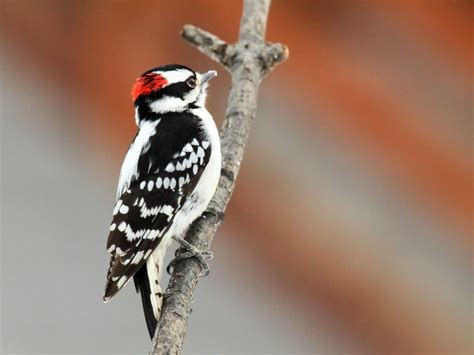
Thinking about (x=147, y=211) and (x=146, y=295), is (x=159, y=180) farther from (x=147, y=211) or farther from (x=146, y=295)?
(x=146, y=295)

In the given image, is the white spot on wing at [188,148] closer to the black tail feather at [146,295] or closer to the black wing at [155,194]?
the black wing at [155,194]

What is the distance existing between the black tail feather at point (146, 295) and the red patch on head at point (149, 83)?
0.59 m

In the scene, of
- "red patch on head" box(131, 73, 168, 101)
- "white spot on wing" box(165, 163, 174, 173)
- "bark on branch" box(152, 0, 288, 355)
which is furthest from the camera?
"red patch on head" box(131, 73, 168, 101)

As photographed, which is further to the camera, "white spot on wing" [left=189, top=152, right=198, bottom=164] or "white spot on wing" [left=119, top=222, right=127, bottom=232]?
"white spot on wing" [left=189, top=152, right=198, bottom=164]

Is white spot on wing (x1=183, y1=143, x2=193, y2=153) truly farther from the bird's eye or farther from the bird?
the bird's eye

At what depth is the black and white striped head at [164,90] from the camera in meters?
2.50

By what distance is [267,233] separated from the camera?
5.00 m

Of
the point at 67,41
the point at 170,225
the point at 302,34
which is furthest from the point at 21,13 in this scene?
the point at 170,225

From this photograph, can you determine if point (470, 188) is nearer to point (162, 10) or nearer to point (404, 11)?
point (404, 11)

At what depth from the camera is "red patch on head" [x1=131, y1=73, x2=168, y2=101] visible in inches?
98.0

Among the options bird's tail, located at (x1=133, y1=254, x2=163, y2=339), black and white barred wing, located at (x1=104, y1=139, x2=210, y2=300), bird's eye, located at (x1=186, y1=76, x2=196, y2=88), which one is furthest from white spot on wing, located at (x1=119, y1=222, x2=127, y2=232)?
bird's eye, located at (x1=186, y1=76, x2=196, y2=88)

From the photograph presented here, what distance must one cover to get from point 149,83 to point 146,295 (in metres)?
0.71

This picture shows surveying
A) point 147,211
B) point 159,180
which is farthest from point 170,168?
point 147,211

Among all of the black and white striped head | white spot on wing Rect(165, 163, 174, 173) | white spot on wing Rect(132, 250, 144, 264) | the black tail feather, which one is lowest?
the black tail feather
